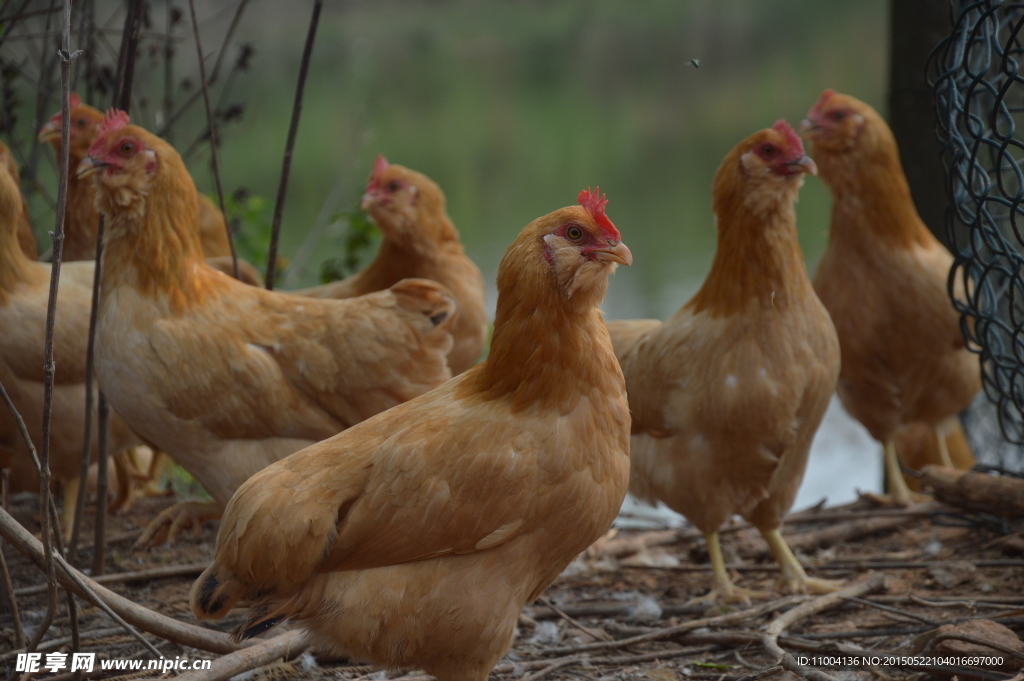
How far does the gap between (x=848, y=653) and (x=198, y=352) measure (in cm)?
202

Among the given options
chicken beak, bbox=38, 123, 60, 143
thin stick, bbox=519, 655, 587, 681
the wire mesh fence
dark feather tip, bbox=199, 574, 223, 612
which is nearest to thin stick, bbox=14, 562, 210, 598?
dark feather tip, bbox=199, 574, 223, 612

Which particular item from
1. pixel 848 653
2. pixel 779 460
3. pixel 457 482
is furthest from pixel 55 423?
pixel 848 653

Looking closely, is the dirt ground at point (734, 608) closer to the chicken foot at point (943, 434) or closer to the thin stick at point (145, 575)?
the thin stick at point (145, 575)

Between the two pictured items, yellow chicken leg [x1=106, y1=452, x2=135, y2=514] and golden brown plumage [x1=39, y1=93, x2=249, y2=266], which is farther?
yellow chicken leg [x1=106, y1=452, x2=135, y2=514]

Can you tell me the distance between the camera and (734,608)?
8.98 ft

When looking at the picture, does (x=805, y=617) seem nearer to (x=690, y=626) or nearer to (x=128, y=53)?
(x=690, y=626)

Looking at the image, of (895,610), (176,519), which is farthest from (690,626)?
(176,519)

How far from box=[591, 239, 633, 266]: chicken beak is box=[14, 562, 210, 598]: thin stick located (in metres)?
1.77

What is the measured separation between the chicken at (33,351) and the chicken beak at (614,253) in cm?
198

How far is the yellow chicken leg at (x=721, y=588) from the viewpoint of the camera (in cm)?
278

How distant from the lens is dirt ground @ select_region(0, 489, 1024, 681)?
222cm

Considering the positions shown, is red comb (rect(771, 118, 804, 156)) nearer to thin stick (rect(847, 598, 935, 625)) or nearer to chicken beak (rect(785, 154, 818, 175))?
chicken beak (rect(785, 154, 818, 175))

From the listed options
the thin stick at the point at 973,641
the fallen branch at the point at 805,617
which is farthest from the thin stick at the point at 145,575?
the thin stick at the point at 973,641

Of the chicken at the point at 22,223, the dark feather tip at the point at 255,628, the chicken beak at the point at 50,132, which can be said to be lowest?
the dark feather tip at the point at 255,628
